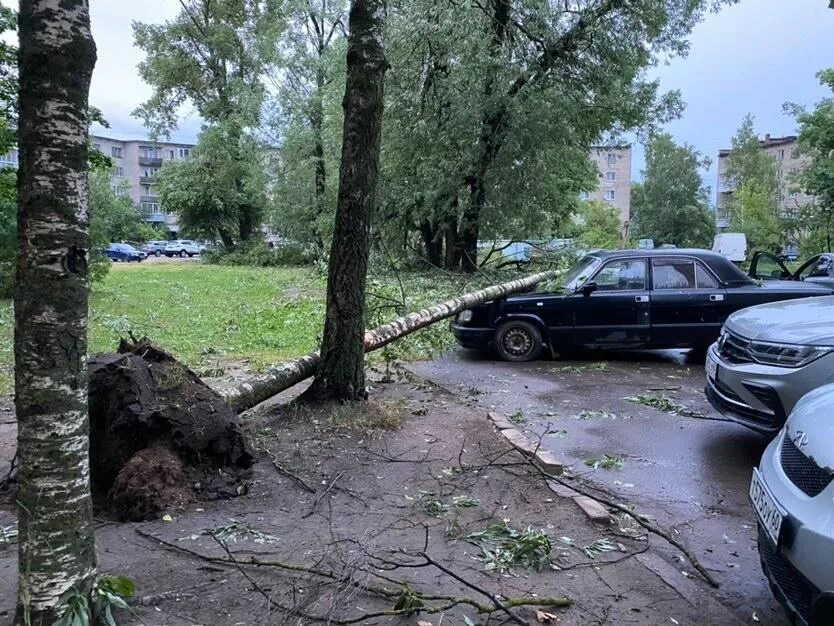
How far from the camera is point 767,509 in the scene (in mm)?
3115

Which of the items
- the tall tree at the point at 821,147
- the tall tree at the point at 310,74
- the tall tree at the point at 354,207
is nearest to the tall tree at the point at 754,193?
the tall tree at the point at 821,147

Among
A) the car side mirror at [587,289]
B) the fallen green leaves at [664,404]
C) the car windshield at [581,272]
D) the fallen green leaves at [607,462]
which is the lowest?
the fallen green leaves at [607,462]

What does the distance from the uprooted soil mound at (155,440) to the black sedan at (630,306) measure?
6.13 meters

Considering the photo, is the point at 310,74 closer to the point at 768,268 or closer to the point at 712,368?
the point at 768,268

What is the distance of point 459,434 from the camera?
6.30 m

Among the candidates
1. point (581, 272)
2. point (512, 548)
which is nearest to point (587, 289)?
point (581, 272)

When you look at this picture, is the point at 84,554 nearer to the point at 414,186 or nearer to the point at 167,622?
the point at 167,622

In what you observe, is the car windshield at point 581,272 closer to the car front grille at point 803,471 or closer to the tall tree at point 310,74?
the car front grille at point 803,471

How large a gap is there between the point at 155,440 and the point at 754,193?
55.9m

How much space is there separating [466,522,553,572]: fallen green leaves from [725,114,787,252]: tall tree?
4162 centimetres

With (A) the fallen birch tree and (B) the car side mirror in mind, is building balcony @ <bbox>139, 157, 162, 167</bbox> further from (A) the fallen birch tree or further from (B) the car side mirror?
(B) the car side mirror

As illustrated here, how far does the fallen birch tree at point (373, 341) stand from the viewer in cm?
612

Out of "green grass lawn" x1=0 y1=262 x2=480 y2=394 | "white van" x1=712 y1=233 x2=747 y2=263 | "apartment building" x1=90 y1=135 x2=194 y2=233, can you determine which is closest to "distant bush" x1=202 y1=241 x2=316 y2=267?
"green grass lawn" x1=0 y1=262 x2=480 y2=394

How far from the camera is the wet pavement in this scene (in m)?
4.18
